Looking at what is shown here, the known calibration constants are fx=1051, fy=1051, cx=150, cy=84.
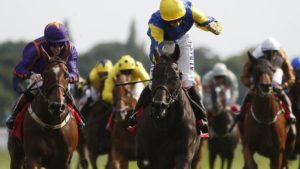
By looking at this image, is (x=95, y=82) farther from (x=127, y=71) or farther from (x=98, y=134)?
(x=127, y=71)

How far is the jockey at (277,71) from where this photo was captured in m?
18.5

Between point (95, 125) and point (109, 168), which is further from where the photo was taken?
point (95, 125)

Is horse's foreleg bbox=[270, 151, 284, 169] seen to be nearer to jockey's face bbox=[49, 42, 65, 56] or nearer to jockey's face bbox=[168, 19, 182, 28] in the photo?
jockey's face bbox=[168, 19, 182, 28]

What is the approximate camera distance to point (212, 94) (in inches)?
1055

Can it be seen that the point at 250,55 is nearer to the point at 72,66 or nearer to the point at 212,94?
the point at 72,66

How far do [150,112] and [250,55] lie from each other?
15.3ft

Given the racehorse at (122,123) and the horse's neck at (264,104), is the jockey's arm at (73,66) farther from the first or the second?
the racehorse at (122,123)

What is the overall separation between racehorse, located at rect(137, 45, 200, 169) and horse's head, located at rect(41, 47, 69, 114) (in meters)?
1.14

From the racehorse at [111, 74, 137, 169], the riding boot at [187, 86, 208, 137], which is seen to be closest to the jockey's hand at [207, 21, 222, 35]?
the riding boot at [187, 86, 208, 137]

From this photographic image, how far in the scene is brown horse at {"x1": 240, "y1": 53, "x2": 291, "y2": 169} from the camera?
684 inches

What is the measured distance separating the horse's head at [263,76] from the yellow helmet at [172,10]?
3684 mm

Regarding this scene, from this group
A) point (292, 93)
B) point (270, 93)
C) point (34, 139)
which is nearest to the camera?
point (34, 139)

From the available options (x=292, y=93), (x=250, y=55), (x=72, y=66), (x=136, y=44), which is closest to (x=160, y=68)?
(x=72, y=66)

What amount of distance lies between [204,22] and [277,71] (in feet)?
15.7
